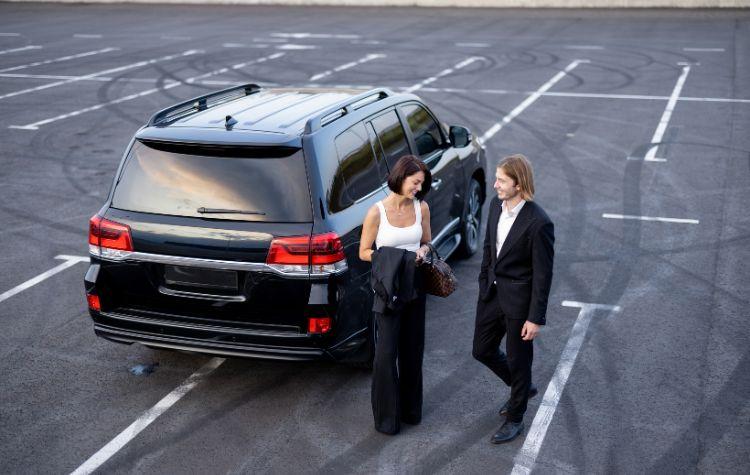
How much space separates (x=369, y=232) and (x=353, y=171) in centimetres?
91

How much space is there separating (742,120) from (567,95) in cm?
351

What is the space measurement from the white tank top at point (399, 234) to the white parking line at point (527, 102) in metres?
8.40

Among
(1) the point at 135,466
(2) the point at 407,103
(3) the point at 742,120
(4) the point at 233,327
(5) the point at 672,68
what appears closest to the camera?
(1) the point at 135,466

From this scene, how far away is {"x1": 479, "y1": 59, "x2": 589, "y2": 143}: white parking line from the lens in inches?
561

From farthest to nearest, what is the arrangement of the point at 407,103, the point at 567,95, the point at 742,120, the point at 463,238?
the point at 567,95, the point at 742,120, the point at 463,238, the point at 407,103

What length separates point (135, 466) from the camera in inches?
210

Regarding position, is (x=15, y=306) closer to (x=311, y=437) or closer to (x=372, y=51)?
(x=311, y=437)

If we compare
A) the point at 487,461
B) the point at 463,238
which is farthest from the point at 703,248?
the point at 487,461

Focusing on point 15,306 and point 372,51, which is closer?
point 15,306

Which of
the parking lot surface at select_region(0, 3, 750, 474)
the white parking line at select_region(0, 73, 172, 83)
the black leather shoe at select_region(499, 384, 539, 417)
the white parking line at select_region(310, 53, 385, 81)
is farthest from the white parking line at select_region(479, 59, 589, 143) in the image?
the black leather shoe at select_region(499, 384, 539, 417)

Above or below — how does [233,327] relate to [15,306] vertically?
above

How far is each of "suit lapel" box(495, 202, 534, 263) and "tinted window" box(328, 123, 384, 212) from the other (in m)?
1.25

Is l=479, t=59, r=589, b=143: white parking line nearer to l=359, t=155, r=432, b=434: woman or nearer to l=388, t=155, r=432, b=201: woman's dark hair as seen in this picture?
l=359, t=155, r=432, b=434: woman

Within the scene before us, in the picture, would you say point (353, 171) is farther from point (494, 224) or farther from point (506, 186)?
point (506, 186)
